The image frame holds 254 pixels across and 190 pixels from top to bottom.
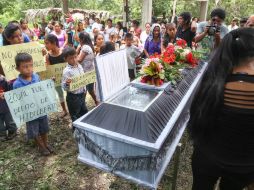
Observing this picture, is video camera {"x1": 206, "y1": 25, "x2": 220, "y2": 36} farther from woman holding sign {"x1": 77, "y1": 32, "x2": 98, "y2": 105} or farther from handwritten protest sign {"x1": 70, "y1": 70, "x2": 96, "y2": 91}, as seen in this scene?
handwritten protest sign {"x1": 70, "y1": 70, "x2": 96, "y2": 91}

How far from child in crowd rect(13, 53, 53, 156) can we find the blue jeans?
652 millimetres

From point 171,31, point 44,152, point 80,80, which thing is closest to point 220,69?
point 80,80

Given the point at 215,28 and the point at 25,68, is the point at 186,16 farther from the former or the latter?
the point at 25,68

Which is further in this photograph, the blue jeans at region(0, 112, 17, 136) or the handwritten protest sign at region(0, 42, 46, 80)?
the blue jeans at region(0, 112, 17, 136)

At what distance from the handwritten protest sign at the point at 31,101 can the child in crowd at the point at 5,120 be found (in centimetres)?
66

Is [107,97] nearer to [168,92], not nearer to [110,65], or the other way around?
[110,65]

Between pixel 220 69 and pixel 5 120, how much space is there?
129 inches

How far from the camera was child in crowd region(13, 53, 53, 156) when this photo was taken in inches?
111

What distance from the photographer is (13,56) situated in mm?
3111

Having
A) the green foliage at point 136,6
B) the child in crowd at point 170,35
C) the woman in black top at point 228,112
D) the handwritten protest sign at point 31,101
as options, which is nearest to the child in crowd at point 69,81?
the handwritten protest sign at point 31,101

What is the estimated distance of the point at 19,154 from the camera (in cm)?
332

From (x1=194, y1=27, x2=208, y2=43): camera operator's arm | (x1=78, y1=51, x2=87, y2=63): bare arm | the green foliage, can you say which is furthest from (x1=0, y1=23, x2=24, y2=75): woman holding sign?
the green foliage

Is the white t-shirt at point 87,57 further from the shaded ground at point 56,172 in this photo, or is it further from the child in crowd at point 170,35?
the child in crowd at point 170,35

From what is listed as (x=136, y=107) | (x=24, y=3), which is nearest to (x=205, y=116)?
(x=136, y=107)
